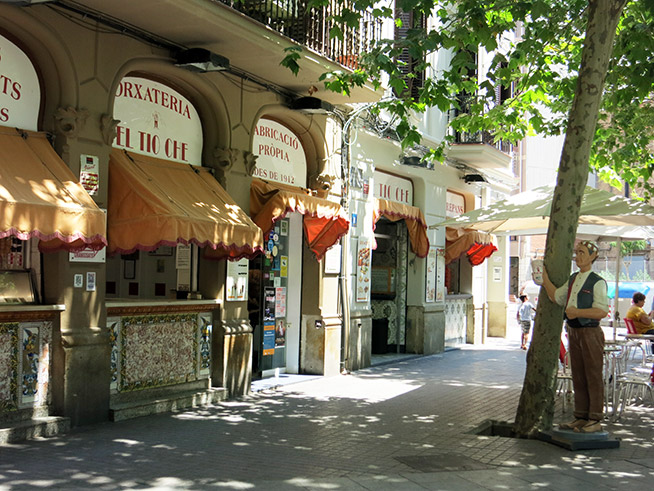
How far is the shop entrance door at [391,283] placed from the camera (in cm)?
1783

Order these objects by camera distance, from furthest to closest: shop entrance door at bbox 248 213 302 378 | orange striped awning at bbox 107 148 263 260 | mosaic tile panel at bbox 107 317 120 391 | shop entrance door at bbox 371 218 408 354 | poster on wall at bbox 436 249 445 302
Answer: poster on wall at bbox 436 249 445 302
shop entrance door at bbox 371 218 408 354
shop entrance door at bbox 248 213 302 378
mosaic tile panel at bbox 107 317 120 391
orange striped awning at bbox 107 148 263 260

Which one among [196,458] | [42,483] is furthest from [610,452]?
[42,483]

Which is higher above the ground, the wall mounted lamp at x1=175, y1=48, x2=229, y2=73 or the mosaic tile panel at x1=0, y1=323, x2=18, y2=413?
the wall mounted lamp at x1=175, y1=48, x2=229, y2=73

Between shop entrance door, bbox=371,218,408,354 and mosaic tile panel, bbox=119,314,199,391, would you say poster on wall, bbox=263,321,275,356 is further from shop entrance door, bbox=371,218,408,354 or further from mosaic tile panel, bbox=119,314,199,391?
shop entrance door, bbox=371,218,408,354

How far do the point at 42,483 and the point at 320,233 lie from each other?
7461 millimetres

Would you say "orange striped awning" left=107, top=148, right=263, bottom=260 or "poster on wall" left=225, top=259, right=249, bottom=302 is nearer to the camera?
"orange striped awning" left=107, top=148, right=263, bottom=260

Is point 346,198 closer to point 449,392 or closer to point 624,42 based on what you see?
point 449,392

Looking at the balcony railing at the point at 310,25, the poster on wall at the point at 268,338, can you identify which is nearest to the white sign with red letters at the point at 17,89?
the balcony railing at the point at 310,25

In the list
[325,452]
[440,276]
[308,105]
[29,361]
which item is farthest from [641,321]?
[29,361]

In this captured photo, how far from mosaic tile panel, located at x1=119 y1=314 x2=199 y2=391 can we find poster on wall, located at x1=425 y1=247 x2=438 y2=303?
8568 millimetres

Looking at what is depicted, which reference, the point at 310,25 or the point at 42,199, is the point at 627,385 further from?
the point at 42,199

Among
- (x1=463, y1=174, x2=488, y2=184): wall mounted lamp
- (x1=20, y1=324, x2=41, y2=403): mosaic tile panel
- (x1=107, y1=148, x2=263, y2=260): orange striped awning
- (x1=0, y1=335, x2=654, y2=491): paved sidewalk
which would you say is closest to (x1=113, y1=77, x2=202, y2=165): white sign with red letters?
(x1=107, y1=148, x2=263, y2=260): orange striped awning

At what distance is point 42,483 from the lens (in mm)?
6141

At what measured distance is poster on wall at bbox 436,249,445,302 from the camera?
1866cm
